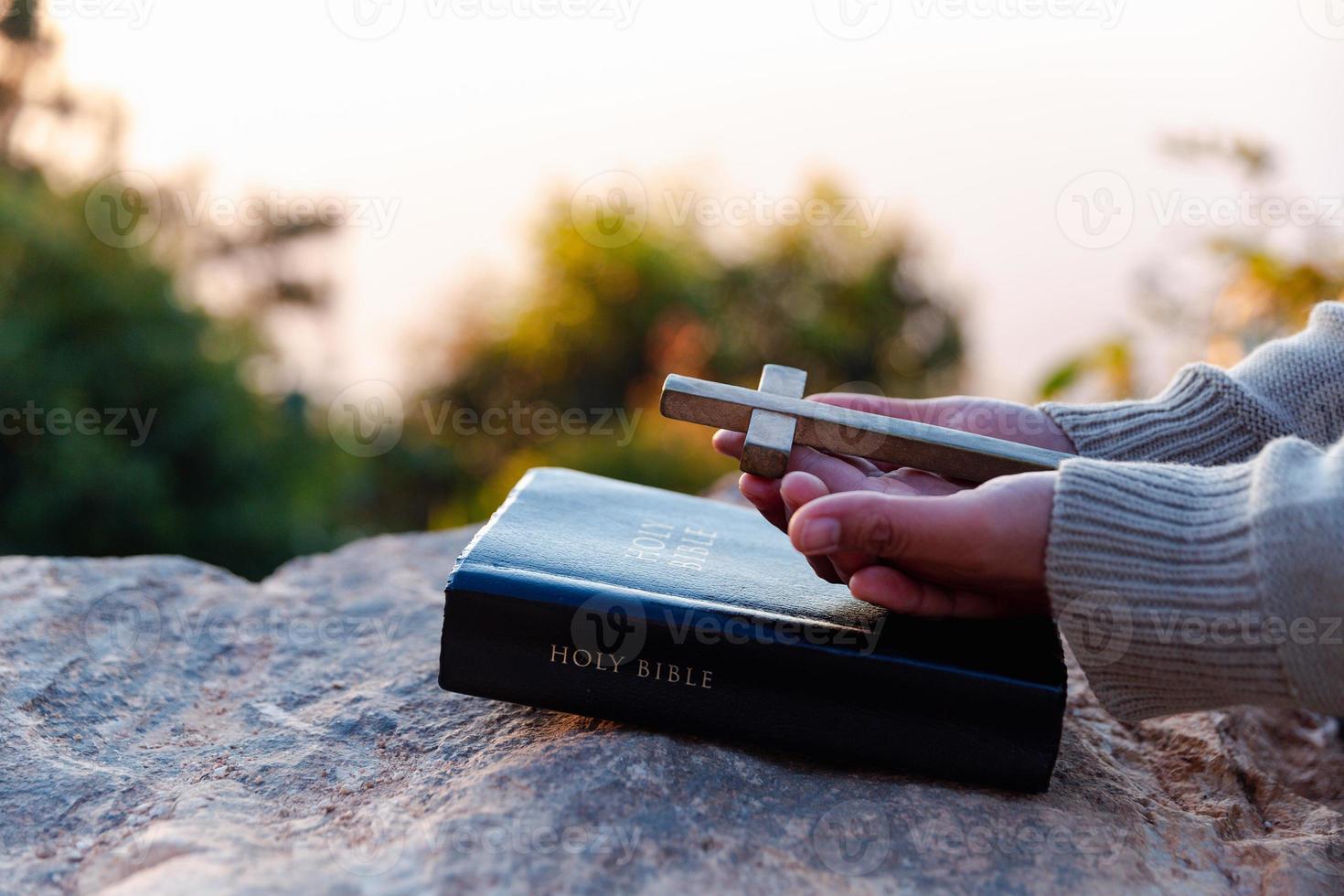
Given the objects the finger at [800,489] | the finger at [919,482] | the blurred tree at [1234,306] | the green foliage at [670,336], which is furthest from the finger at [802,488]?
the green foliage at [670,336]

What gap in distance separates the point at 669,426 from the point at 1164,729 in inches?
133

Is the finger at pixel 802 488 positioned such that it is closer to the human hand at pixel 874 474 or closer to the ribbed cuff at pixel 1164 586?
the human hand at pixel 874 474

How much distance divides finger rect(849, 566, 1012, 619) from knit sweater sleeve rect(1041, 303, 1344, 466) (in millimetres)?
336

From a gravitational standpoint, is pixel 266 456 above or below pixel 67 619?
below

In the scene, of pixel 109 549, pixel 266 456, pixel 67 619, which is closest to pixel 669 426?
pixel 266 456

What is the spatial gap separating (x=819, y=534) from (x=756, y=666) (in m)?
0.12

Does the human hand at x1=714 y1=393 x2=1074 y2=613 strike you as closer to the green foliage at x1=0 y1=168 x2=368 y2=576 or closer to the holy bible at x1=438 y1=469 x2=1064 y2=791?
the holy bible at x1=438 y1=469 x2=1064 y2=791

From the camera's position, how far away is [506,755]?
0.87 metres

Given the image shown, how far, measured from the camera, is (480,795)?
0.79m

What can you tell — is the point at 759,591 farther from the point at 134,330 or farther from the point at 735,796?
the point at 134,330

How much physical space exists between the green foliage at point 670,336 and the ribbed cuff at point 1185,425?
2.88 meters

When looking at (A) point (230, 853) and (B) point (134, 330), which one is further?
(B) point (134, 330)

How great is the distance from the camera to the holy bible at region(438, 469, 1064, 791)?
33.3 inches

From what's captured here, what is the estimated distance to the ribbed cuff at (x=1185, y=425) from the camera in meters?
1.12
